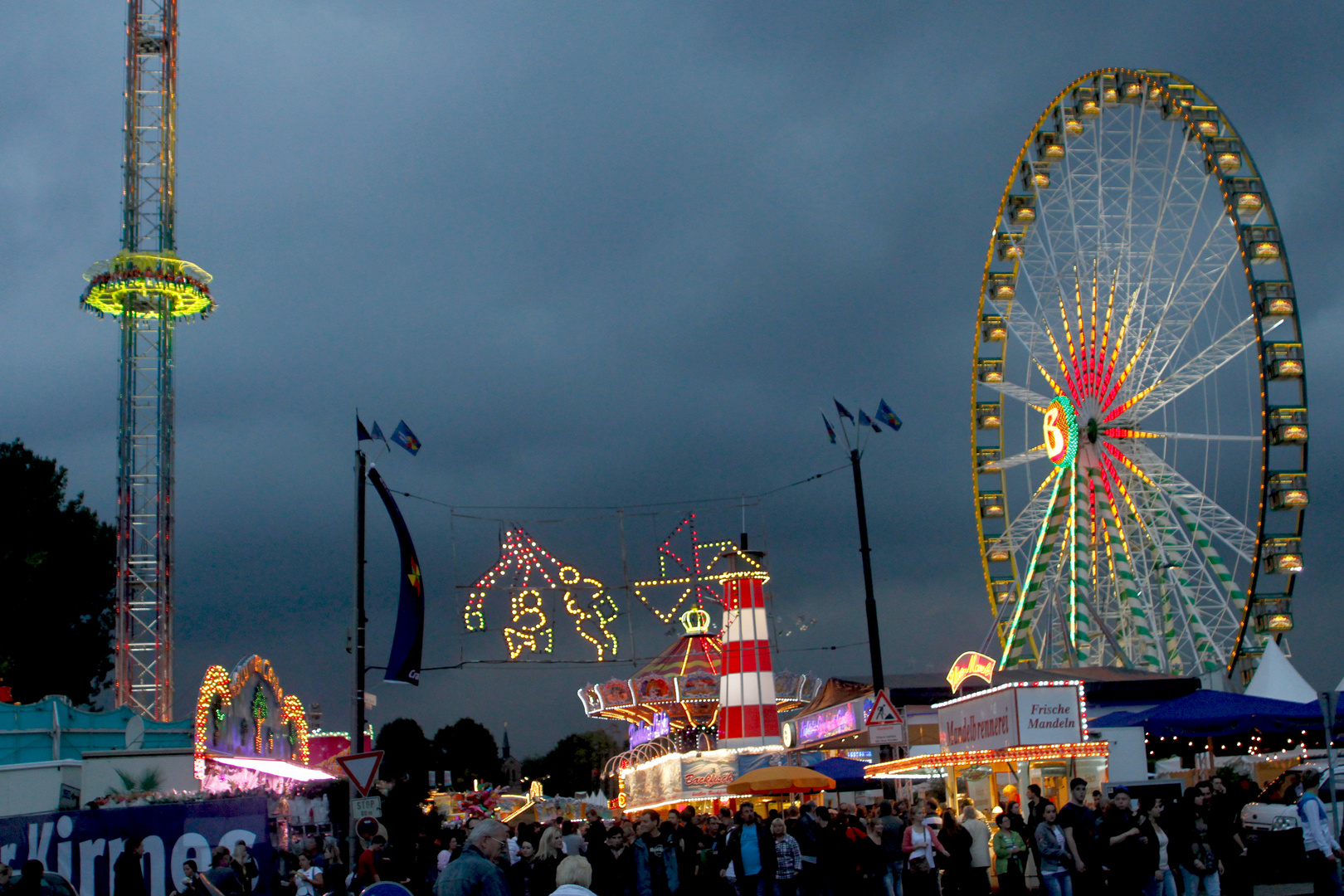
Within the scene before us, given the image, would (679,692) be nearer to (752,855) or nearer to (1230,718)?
(1230,718)

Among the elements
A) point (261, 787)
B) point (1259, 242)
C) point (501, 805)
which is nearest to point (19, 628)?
point (261, 787)

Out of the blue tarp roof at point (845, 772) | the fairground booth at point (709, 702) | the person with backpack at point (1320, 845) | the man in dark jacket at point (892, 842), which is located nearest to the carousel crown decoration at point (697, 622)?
the fairground booth at point (709, 702)

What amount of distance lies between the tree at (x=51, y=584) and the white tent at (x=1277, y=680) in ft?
99.9

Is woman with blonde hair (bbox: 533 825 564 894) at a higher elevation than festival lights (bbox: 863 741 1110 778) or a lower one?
lower

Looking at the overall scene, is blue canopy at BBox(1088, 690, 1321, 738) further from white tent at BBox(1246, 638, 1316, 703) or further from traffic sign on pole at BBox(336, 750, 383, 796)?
traffic sign on pole at BBox(336, 750, 383, 796)

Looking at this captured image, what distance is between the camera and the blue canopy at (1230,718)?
1875cm

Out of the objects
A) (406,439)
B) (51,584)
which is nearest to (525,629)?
(406,439)

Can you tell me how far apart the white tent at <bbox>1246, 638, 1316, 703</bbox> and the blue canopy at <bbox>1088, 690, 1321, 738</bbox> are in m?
7.94

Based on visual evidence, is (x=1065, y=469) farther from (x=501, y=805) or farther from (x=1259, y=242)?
(x=501, y=805)

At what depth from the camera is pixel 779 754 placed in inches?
1361

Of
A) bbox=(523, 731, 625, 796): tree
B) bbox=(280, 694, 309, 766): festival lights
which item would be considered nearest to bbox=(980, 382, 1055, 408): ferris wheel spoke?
bbox=(280, 694, 309, 766): festival lights

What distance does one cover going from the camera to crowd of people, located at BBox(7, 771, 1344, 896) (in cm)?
1188

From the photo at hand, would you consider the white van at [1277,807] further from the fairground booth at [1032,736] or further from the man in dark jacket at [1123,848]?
the man in dark jacket at [1123,848]

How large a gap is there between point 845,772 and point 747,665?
11841 mm
